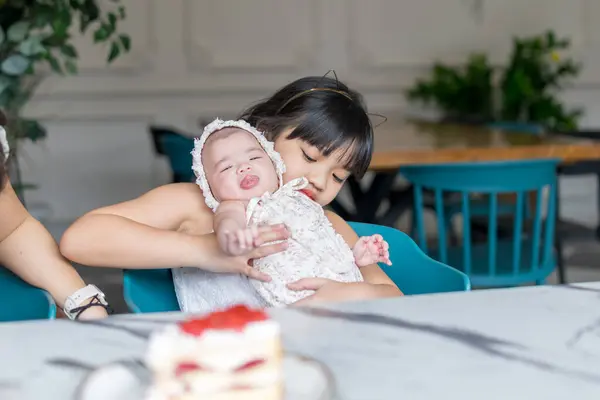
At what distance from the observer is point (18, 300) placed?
1297 mm

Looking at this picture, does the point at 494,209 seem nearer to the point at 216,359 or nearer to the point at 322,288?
the point at 322,288

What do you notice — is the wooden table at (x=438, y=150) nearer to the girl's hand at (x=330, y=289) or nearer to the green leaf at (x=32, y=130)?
the green leaf at (x=32, y=130)

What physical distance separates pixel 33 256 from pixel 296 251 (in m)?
0.44

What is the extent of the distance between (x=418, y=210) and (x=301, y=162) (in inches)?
49.5

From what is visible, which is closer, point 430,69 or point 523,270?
point 523,270

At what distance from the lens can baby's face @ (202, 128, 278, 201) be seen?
1.36 meters

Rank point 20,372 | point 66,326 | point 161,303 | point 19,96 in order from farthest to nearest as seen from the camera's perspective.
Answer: point 19,96 → point 161,303 → point 66,326 → point 20,372

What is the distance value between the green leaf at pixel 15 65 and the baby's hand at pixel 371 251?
1526mm

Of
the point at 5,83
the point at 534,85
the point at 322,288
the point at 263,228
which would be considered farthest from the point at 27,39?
the point at 534,85

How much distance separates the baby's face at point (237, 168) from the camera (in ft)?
4.47

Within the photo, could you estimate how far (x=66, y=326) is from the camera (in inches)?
35.5

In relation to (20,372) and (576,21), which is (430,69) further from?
(20,372)

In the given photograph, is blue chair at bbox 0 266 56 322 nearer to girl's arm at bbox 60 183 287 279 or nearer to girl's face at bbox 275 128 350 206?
girl's arm at bbox 60 183 287 279

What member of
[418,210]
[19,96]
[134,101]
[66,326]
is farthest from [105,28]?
[134,101]
